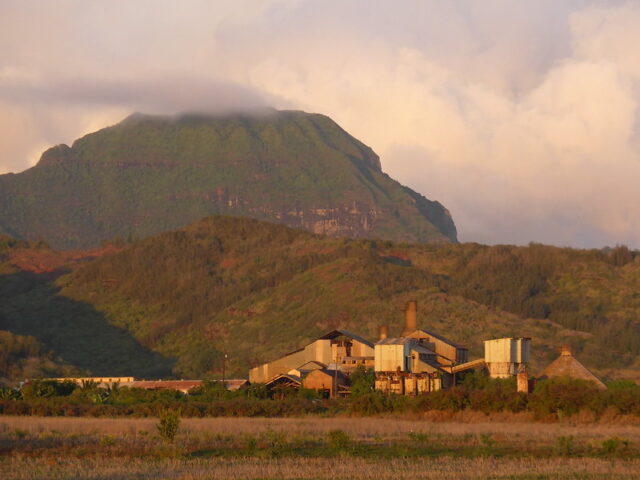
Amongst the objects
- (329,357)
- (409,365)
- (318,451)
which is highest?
(329,357)

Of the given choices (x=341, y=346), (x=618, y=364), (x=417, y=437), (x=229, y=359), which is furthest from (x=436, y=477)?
(x=229, y=359)

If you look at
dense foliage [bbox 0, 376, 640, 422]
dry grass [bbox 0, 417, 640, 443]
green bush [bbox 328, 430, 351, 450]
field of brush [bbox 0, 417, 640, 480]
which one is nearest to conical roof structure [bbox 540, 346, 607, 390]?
dense foliage [bbox 0, 376, 640, 422]

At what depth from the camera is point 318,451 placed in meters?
44.1

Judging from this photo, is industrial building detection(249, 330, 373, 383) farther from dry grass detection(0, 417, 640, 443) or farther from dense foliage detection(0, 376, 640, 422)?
dry grass detection(0, 417, 640, 443)

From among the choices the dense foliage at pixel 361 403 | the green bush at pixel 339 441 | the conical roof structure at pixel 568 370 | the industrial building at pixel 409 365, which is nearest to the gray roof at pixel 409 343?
the industrial building at pixel 409 365

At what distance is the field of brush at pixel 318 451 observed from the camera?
36469 millimetres

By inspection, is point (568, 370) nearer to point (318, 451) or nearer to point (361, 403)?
point (361, 403)

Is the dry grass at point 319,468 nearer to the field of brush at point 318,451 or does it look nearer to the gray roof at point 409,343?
the field of brush at point 318,451

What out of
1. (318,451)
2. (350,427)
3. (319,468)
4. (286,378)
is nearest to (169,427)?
(318,451)

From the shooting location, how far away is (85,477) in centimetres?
3519

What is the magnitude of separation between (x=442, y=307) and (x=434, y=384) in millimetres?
73192

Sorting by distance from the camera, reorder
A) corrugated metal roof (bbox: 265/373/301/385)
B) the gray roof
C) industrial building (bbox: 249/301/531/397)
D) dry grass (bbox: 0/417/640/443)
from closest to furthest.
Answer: dry grass (bbox: 0/417/640/443) → industrial building (bbox: 249/301/531/397) → the gray roof → corrugated metal roof (bbox: 265/373/301/385)

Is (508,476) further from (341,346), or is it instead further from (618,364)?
(618,364)

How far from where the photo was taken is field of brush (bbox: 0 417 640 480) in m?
36.5
